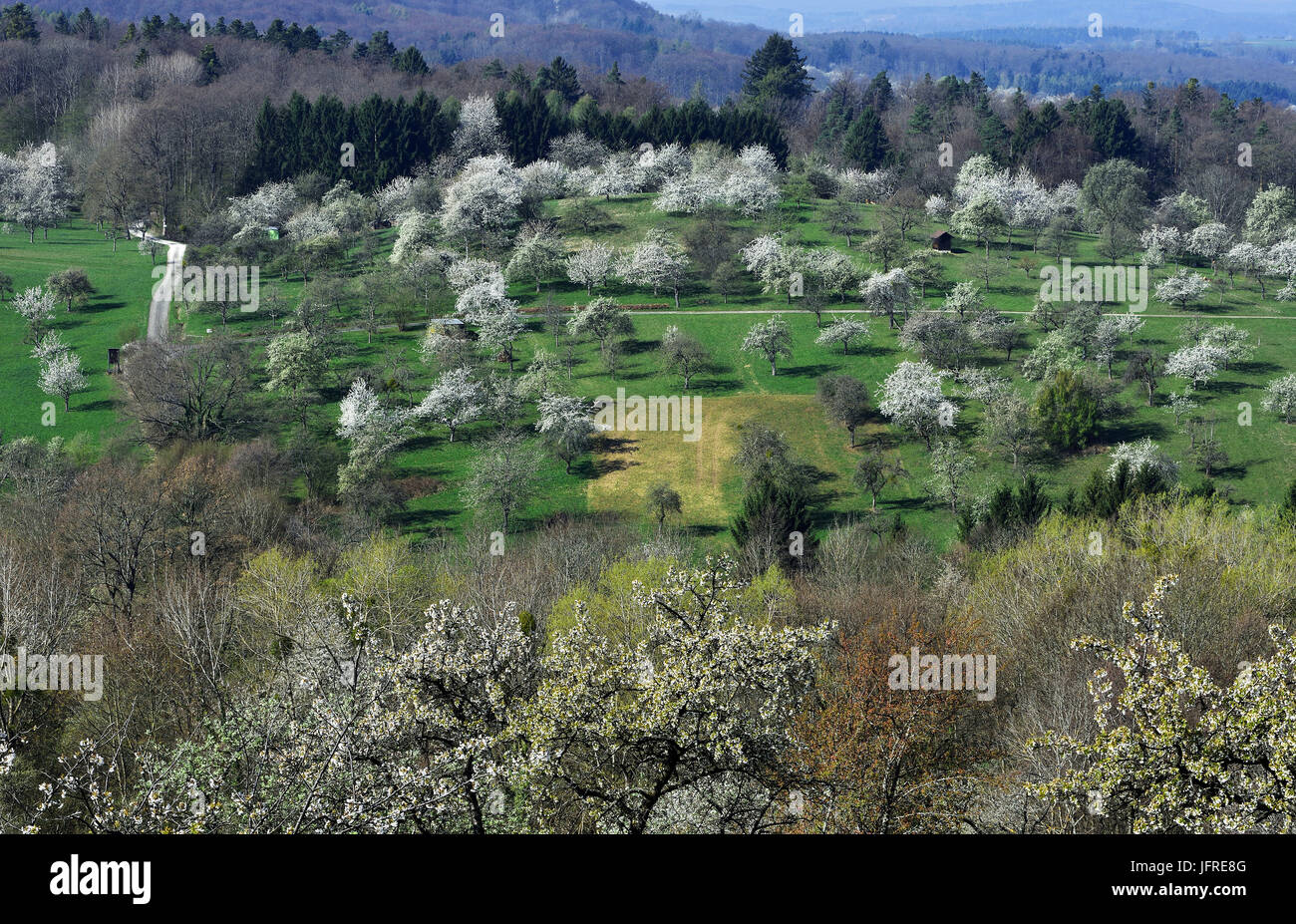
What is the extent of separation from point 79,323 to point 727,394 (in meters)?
46.3

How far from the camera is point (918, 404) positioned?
6169 cm

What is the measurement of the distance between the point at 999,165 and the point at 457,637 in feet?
378

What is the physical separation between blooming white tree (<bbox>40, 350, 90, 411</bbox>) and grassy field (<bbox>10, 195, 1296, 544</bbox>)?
2.77 feet

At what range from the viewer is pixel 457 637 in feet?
56.2

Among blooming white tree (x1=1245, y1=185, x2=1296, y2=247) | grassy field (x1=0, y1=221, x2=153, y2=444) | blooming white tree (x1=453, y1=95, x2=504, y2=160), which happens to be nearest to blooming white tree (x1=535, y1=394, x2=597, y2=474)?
grassy field (x1=0, y1=221, x2=153, y2=444)

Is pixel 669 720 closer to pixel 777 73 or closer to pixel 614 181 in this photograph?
pixel 614 181

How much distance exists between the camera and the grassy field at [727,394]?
5684 centimetres

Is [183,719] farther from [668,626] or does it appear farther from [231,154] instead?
[231,154]

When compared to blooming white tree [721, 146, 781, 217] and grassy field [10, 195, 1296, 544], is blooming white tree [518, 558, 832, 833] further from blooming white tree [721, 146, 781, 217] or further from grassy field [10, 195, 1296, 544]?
blooming white tree [721, 146, 781, 217]

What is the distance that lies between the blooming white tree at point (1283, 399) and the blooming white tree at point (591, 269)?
148 ft

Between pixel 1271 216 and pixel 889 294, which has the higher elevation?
pixel 1271 216

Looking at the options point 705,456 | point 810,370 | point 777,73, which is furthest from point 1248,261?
point 777,73
